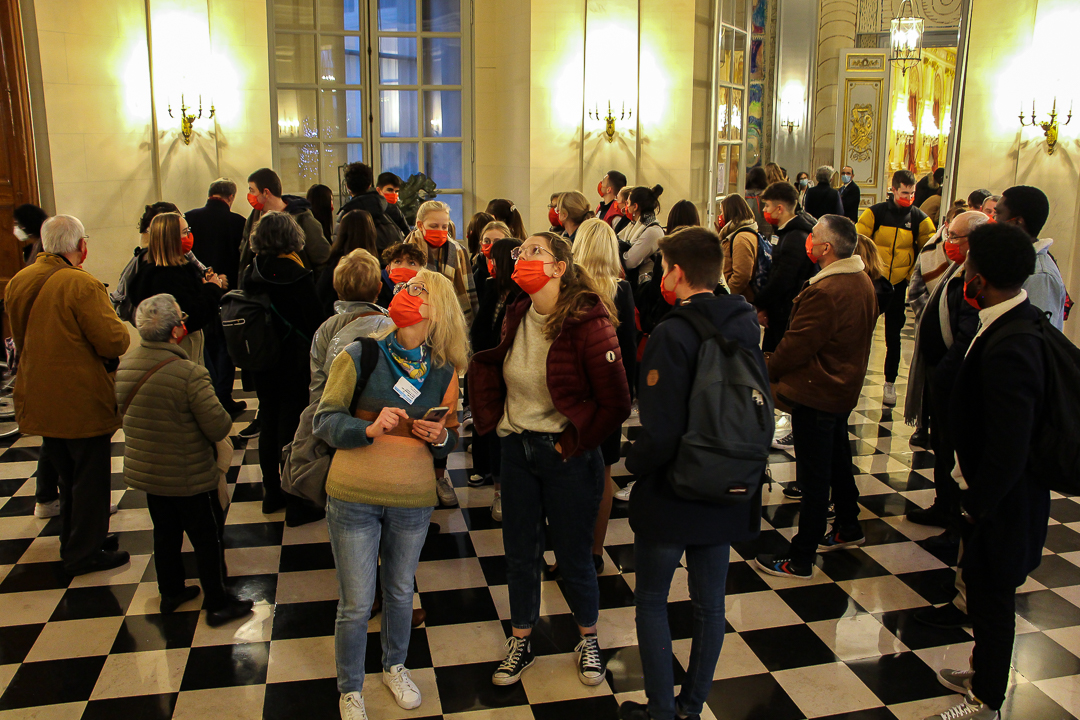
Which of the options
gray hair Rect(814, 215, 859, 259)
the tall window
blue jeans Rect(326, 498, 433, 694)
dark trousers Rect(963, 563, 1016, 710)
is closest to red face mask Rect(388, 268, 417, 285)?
blue jeans Rect(326, 498, 433, 694)

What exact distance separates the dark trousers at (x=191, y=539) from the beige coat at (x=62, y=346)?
2.17 ft

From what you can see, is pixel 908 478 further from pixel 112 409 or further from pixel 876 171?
pixel 876 171

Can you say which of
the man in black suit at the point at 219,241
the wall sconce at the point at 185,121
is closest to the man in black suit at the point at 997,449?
the man in black suit at the point at 219,241

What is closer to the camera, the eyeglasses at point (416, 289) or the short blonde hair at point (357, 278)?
the eyeglasses at point (416, 289)

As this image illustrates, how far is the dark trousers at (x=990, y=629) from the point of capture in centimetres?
282

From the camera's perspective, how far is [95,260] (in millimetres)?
7641

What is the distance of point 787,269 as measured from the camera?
5.11 metres

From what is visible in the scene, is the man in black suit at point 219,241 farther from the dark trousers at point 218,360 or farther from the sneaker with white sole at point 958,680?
the sneaker with white sole at point 958,680

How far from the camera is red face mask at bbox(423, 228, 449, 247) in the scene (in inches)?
192

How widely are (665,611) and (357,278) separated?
1800mm

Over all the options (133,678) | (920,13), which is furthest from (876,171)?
(133,678)

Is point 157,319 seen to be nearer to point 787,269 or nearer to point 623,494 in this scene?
point 623,494

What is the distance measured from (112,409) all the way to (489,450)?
1972mm

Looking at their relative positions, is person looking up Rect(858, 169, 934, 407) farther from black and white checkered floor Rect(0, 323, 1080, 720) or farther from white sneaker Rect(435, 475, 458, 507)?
white sneaker Rect(435, 475, 458, 507)
